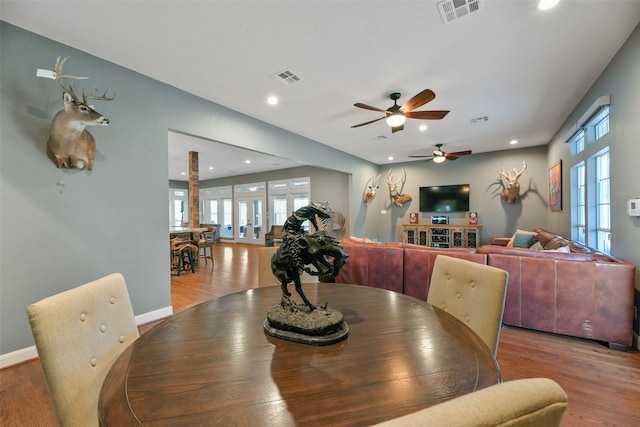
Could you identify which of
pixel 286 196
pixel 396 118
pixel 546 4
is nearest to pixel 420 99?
pixel 396 118

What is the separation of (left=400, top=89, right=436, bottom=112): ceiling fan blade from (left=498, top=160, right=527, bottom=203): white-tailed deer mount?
4472mm

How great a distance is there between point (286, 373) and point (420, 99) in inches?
119

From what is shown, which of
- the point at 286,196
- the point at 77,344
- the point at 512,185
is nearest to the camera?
the point at 77,344

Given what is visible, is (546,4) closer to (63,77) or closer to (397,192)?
(63,77)

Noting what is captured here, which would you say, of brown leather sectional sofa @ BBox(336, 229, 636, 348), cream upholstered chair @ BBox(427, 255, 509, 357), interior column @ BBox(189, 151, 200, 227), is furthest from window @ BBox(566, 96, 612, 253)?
interior column @ BBox(189, 151, 200, 227)

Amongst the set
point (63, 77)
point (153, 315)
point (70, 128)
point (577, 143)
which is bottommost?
point (153, 315)

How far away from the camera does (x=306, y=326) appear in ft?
3.20

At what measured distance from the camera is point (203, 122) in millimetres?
3396

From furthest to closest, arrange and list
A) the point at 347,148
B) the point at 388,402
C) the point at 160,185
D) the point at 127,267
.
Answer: the point at 347,148
the point at 160,185
the point at 127,267
the point at 388,402

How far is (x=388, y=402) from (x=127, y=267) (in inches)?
119

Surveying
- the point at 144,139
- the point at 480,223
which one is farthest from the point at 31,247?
the point at 480,223

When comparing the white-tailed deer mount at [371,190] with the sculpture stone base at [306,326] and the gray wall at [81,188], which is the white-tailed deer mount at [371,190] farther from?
the sculpture stone base at [306,326]

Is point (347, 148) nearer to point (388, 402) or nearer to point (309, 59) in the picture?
point (309, 59)

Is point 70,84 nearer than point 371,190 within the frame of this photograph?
Yes
